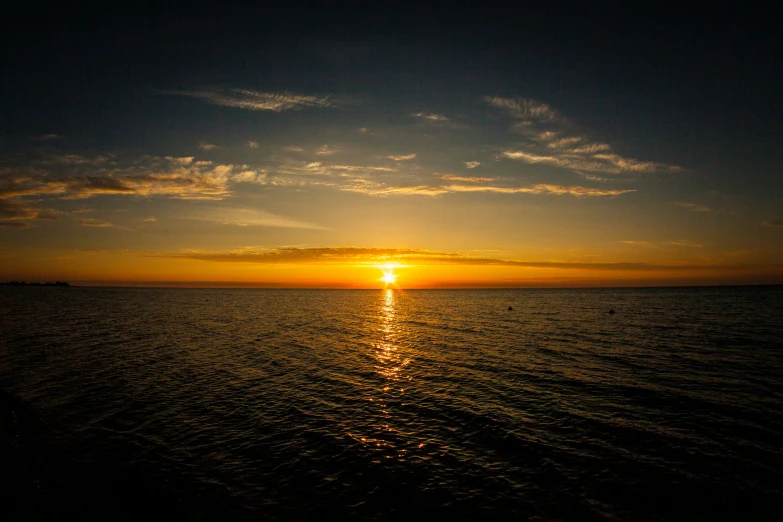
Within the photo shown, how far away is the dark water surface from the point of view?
605 inches

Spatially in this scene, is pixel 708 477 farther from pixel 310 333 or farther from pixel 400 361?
pixel 310 333

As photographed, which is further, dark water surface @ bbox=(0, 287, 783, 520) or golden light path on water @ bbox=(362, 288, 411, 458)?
golden light path on water @ bbox=(362, 288, 411, 458)

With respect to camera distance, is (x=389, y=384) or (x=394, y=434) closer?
(x=394, y=434)

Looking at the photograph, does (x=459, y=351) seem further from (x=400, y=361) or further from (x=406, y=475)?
(x=406, y=475)

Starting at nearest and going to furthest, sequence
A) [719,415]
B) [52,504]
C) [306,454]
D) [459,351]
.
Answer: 1. [52,504]
2. [306,454]
3. [719,415]
4. [459,351]

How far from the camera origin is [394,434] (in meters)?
22.0

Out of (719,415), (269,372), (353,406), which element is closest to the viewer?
(719,415)

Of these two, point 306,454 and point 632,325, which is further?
point 632,325

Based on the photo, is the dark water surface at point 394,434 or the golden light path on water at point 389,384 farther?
the golden light path on water at point 389,384

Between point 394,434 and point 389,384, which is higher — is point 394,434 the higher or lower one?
the higher one

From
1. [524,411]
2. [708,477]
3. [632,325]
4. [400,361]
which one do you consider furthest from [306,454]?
[632,325]

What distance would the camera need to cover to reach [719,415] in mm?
24375

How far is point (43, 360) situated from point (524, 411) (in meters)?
46.8

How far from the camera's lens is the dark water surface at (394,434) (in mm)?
15359
